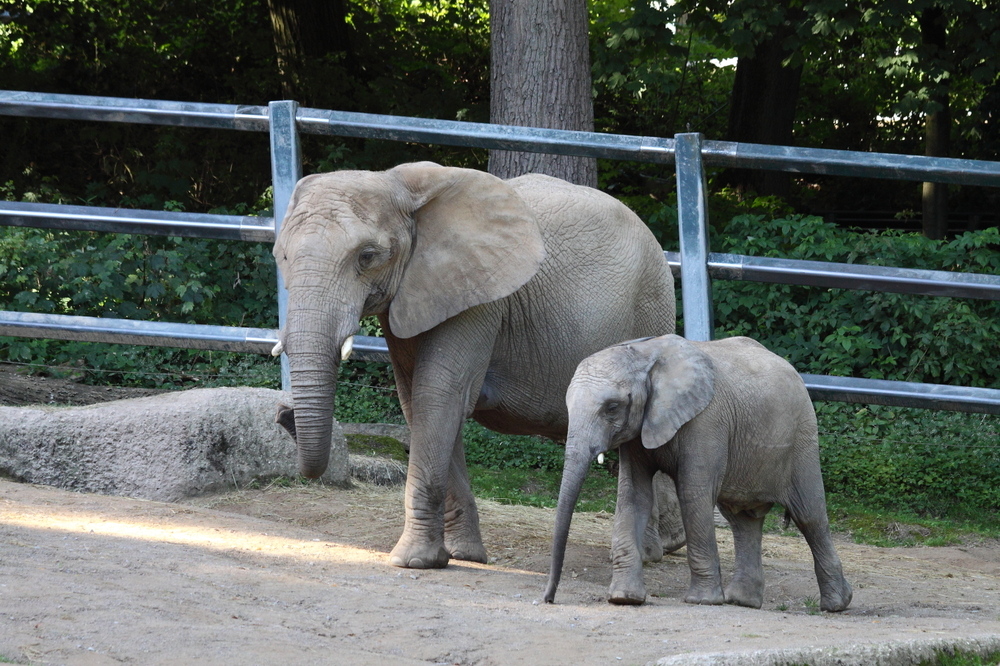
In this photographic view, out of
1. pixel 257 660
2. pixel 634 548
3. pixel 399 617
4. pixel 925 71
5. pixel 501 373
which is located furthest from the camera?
pixel 925 71

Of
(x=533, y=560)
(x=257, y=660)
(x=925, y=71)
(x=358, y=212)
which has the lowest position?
(x=533, y=560)

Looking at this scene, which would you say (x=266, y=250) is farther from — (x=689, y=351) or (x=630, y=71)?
(x=689, y=351)

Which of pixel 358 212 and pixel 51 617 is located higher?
pixel 358 212

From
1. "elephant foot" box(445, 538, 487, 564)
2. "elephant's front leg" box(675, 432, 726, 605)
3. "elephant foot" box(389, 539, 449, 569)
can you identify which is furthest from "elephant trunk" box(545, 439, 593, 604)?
"elephant foot" box(445, 538, 487, 564)

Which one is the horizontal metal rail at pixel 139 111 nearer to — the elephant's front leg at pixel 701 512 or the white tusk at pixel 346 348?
the white tusk at pixel 346 348

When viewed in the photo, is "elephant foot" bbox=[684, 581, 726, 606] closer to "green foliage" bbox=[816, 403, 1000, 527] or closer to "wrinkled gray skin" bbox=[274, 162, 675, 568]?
"wrinkled gray skin" bbox=[274, 162, 675, 568]

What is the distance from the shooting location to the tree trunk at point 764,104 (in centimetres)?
1444

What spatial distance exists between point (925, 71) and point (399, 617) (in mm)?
9620

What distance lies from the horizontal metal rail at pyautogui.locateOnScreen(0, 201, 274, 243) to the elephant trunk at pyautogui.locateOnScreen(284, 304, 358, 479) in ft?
7.99

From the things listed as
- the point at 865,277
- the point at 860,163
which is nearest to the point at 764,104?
the point at 860,163

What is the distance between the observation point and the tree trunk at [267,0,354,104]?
14750mm

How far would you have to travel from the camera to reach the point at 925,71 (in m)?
12.4

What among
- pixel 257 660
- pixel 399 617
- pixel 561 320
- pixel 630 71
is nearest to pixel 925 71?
pixel 630 71

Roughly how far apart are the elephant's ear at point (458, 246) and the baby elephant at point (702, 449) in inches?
24.4
